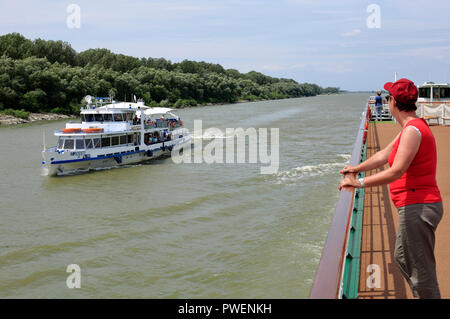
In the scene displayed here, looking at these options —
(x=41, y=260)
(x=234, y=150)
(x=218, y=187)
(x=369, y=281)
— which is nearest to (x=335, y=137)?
(x=234, y=150)

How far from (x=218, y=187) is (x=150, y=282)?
10.0 metres

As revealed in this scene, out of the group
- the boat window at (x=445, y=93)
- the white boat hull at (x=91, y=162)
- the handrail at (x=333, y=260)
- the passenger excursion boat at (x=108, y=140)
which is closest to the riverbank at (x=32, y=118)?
the passenger excursion boat at (x=108, y=140)

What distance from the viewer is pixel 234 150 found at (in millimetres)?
32094

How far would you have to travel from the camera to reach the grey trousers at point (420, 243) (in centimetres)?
342

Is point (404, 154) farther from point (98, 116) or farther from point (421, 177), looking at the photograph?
point (98, 116)

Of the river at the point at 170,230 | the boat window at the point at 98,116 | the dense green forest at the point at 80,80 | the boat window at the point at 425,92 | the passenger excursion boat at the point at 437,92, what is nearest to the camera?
the river at the point at 170,230

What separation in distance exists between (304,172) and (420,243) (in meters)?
19.3

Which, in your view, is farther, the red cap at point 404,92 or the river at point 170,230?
the river at point 170,230

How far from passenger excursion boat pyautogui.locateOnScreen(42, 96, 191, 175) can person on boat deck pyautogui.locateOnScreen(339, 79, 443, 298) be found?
Result: 23874 millimetres

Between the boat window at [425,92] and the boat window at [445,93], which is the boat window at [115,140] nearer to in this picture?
the boat window at [425,92]

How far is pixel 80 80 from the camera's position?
238 ft

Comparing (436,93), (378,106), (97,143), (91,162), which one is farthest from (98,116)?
(436,93)

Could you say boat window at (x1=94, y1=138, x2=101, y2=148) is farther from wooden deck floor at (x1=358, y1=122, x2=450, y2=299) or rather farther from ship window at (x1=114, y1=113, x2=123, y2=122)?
wooden deck floor at (x1=358, y1=122, x2=450, y2=299)

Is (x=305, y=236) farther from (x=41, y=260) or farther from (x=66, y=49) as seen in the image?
(x=66, y=49)
